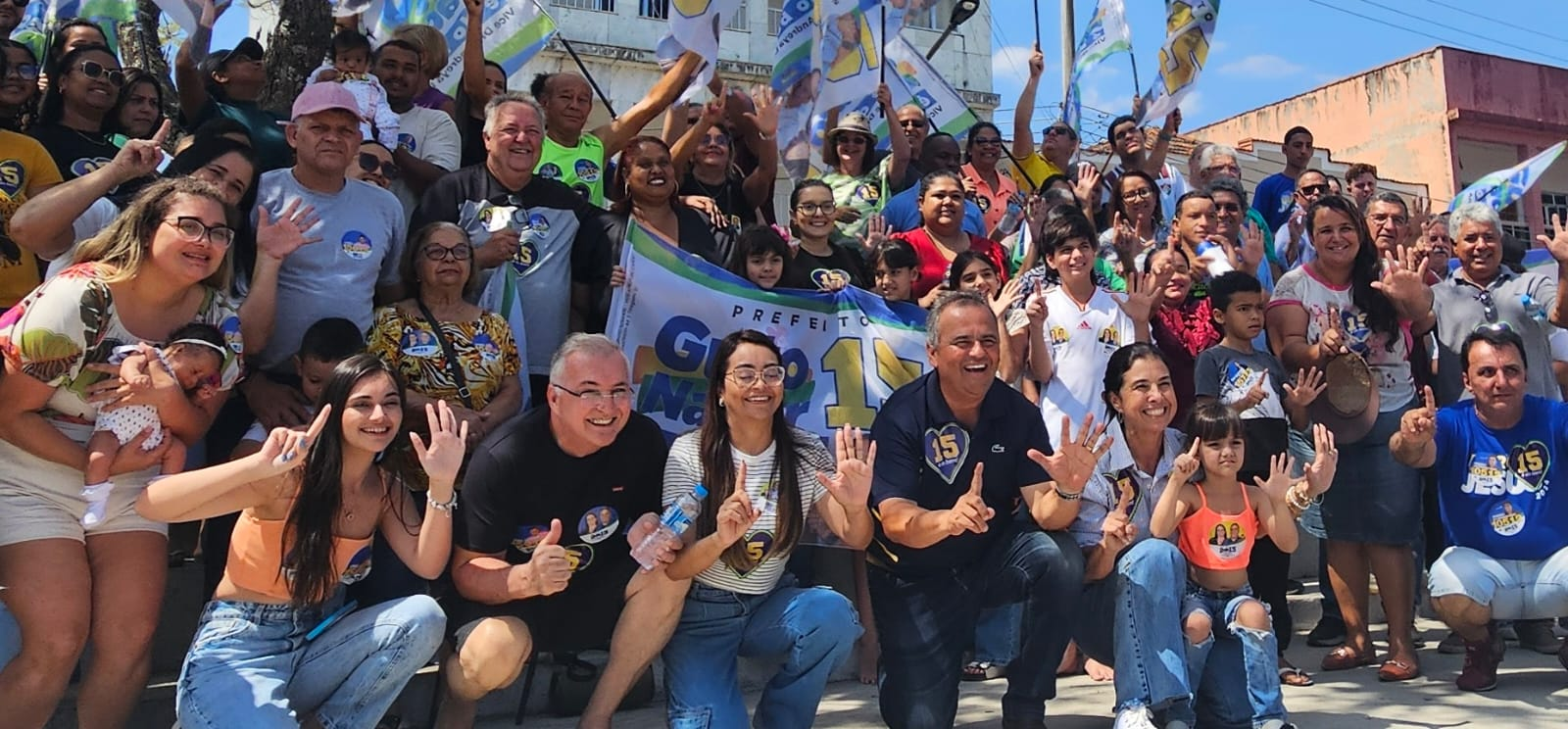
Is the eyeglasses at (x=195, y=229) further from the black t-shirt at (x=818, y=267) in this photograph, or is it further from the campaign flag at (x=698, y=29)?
the campaign flag at (x=698, y=29)

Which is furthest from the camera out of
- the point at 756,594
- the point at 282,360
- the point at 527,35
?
the point at 527,35

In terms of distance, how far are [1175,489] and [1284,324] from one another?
1.84 m

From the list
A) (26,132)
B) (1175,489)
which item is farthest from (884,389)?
(26,132)

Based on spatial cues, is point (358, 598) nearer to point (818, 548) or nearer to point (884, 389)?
point (818, 548)

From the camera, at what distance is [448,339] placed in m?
4.51

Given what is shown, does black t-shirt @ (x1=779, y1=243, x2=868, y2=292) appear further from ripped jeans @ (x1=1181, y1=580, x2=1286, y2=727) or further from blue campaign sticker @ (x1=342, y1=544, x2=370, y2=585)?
blue campaign sticker @ (x1=342, y1=544, x2=370, y2=585)

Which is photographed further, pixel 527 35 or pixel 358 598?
pixel 527 35

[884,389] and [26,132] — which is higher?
[26,132]

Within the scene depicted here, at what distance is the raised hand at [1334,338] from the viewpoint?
5.37m

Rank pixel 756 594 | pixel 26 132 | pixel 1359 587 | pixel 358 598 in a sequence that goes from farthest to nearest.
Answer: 1. pixel 1359 587
2. pixel 26 132
3. pixel 756 594
4. pixel 358 598

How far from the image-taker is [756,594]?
A: 13.3 feet

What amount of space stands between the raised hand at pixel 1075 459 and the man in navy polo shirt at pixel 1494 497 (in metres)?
1.80

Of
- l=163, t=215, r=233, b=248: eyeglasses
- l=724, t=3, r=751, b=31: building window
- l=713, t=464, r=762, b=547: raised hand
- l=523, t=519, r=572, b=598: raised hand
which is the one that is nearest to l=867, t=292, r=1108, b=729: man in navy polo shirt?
l=713, t=464, r=762, b=547: raised hand

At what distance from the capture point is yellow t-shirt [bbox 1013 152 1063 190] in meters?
8.75
